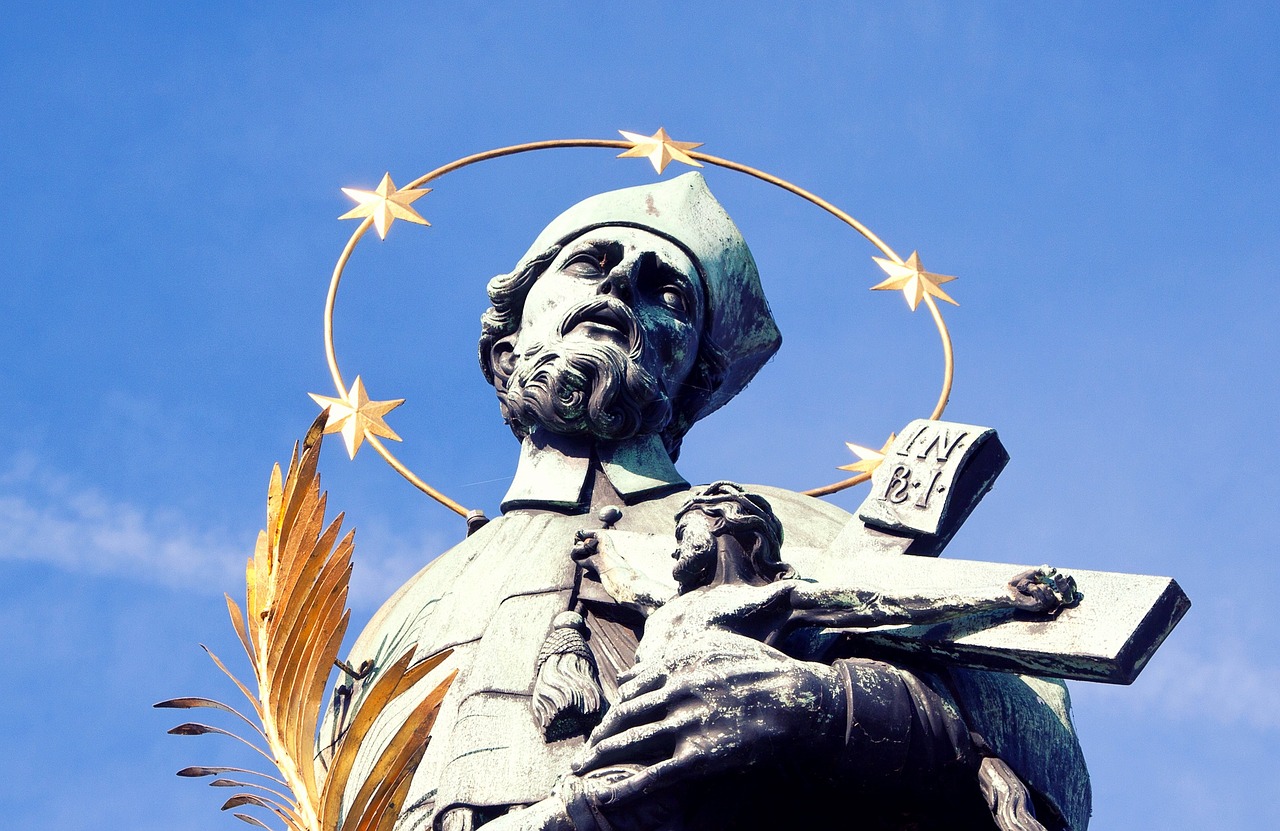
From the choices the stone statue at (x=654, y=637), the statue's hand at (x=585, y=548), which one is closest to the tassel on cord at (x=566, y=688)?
the stone statue at (x=654, y=637)

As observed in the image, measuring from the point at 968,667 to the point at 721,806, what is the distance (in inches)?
31.2

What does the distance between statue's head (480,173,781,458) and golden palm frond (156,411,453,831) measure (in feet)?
3.07

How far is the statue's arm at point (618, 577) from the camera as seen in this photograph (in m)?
7.33

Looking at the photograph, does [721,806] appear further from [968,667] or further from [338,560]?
[338,560]

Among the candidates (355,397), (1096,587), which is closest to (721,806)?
(1096,587)

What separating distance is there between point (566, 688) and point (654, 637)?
358mm

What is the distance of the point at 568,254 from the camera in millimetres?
8875

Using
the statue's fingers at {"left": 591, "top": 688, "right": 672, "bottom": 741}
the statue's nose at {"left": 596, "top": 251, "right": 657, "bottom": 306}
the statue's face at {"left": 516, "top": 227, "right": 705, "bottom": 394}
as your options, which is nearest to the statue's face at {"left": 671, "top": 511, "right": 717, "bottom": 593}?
the statue's fingers at {"left": 591, "top": 688, "right": 672, "bottom": 741}

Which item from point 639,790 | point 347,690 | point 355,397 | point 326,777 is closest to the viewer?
point 639,790

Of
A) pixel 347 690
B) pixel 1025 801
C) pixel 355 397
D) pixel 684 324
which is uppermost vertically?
pixel 355 397

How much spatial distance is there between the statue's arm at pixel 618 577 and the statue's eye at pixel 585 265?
128 centimetres

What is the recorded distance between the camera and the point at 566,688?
7090mm

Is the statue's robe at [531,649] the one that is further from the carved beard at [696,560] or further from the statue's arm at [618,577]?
the carved beard at [696,560]

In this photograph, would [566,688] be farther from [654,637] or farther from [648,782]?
[648,782]
